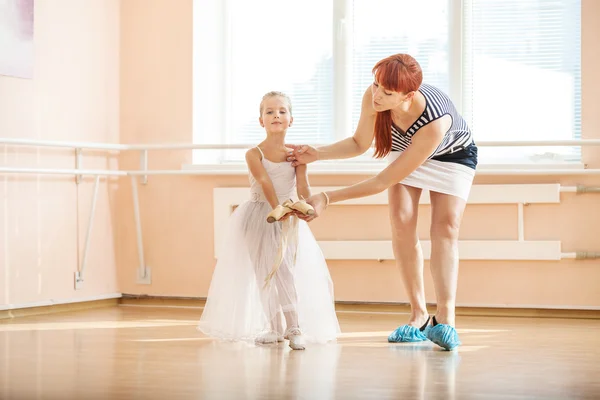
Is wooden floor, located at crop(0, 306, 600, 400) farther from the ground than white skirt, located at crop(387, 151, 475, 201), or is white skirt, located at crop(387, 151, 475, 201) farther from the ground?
white skirt, located at crop(387, 151, 475, 201)

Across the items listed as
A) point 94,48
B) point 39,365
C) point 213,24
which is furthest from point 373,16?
point 39,365

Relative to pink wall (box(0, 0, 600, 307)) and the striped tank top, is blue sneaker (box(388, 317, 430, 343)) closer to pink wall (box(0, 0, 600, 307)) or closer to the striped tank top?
the striped tank top

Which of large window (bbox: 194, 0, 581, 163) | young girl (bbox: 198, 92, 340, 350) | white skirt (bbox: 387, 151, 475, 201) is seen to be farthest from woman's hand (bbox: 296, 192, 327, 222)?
large window (bbox: 194, 0, 581, 163)

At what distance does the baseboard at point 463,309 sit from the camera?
386cm

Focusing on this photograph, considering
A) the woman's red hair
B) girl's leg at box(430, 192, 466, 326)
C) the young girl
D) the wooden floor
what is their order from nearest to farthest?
the wooden floor
the woman's red hair
girl's leg at box(430, 192, 466, 326)
the young girl

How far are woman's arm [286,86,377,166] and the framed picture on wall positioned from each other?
55.6 inches

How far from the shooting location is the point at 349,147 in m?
3.11

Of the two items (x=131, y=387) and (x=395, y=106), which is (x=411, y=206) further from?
(x=131, y=387)

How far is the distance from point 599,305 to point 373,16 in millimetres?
1669

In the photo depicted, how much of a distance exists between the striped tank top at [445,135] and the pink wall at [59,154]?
1.71m

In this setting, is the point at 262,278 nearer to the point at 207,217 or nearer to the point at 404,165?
the point at 404,165

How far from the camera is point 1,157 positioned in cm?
376

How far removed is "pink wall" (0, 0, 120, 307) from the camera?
3.83 m

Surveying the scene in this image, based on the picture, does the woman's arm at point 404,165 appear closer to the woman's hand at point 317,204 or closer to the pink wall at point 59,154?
the woman's hand at point 317,204
